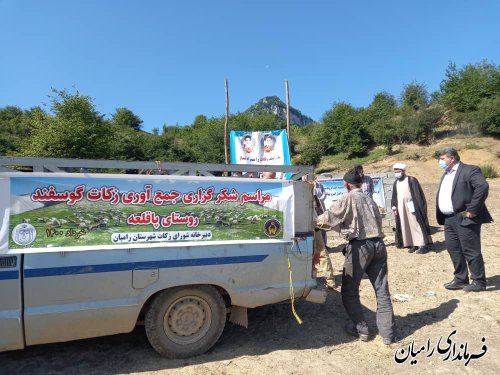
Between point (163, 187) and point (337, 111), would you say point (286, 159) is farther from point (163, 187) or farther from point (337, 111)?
point (337, 111)

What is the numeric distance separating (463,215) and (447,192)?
427mm

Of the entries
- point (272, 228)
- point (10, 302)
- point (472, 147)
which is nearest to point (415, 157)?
point (472, 147)

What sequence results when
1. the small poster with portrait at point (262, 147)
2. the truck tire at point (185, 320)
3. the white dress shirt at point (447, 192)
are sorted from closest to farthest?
the truck tire at point (185, 320) → the white dress shirt at point (447, 192) → the small poster with portrait at point (262, 147)

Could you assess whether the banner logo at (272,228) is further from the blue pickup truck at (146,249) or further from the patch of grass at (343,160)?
the patch of grass at (343,160)

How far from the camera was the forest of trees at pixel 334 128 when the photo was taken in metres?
29.3

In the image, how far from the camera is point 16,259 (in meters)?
2.98

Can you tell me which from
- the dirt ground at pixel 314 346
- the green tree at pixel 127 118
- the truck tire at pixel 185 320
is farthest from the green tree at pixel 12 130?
the truck tire at pixel 185 320

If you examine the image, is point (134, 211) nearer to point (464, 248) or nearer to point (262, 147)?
point (464, 248)

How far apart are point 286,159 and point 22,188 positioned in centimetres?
654

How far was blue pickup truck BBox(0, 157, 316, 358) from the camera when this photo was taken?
3027 mm

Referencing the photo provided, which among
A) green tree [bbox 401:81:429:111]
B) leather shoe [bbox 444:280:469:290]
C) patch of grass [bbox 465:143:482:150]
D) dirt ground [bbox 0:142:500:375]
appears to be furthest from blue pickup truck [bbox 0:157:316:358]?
green tree [bbox 401:81:429:111]

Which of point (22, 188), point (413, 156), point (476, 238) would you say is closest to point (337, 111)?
point (413, 156)

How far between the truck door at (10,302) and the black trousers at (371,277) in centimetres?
324

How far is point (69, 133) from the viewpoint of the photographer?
1121 inches
